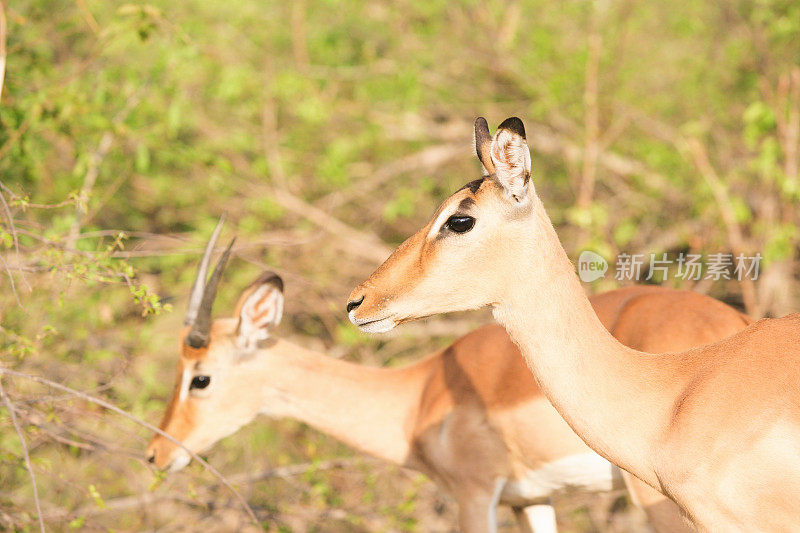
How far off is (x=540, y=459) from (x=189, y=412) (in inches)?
83.6

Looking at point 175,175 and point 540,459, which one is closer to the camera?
point 540,459

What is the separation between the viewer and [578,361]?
3086 mm

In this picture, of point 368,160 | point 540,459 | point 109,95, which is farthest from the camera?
point 368,160

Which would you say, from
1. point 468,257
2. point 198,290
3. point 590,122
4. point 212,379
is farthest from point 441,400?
point 590,122

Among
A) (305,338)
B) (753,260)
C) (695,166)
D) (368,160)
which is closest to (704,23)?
(695,166)

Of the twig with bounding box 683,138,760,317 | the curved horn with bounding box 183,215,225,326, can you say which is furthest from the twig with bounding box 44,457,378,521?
the twig with bounding box 683,138,760,317

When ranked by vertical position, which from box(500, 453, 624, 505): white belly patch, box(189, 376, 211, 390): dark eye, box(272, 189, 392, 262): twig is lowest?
box(500, 453, 624, 505): white belly patch

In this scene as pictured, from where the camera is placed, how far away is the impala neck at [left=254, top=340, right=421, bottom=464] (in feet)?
17.0

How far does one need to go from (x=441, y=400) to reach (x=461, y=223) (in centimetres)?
198

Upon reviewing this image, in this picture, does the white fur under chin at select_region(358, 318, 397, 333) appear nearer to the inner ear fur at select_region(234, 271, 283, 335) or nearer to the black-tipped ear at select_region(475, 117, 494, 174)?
the black-tipped ear at select_region(475, 117, 494, 174)

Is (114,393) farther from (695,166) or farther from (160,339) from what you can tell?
(695,166)

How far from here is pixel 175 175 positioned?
8.34m

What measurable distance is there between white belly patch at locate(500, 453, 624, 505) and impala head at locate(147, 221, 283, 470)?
65.1 inches

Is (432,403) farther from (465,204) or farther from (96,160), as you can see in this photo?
(96,160)
